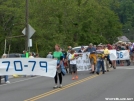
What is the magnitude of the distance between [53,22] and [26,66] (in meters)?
26.4

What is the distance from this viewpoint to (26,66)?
1934 centimetres

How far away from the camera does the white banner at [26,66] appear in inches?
749

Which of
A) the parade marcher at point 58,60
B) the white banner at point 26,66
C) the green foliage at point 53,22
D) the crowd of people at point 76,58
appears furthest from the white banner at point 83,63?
the green foliage at point 53,22

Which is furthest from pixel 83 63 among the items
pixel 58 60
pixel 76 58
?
pixel 58 60

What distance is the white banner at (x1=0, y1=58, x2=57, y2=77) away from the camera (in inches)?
749

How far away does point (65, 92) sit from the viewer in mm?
16453

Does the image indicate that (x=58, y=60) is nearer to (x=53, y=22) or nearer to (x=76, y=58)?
(x=76, y=58)

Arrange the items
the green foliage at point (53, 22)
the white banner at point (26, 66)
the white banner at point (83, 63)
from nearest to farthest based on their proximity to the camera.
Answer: the white banner at point (26, 66) → the white banner at point (83, 63) → the green foliage at point (53, 22)

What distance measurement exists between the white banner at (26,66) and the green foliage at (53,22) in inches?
887

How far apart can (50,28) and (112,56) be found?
14.5m

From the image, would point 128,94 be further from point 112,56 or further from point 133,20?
point 133,20

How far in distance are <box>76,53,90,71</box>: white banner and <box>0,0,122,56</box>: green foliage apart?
15.0 m

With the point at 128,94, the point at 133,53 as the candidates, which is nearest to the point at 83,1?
the point at 133,53

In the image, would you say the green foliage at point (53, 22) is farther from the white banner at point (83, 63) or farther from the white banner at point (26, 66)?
the white banner at point (26, 66)
